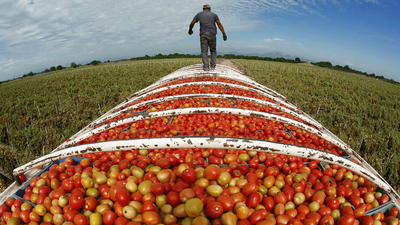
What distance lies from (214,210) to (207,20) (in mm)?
7883

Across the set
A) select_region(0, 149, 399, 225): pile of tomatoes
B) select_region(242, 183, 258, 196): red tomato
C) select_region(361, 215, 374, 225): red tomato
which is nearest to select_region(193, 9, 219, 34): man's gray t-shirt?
select_region(0, 149, 399, 225): pile of tomatoes

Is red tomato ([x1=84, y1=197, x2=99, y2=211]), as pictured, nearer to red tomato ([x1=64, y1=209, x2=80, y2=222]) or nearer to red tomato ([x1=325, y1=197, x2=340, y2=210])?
red tomato ([x1=64, y1=209, x2=80, y2=222])

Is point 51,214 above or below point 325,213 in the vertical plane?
above

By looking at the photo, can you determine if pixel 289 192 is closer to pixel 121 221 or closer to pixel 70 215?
pixel 121 221

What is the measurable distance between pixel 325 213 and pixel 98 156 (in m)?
2.80

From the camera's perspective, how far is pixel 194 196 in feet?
5.33

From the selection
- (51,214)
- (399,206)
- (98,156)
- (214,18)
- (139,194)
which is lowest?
(399,206)

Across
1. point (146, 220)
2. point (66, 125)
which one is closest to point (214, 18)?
point (66, 125)

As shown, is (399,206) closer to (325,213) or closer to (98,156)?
(325,213)

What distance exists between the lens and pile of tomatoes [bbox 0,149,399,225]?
1562mm

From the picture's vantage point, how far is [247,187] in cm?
181

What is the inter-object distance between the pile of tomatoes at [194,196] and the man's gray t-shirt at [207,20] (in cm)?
698

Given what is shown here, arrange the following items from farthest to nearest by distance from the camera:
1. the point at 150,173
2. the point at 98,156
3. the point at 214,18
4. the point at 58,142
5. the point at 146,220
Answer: the point at 214,18
the point at 58,142
the point at 98,156
the point at 150,173
the point at 146,220

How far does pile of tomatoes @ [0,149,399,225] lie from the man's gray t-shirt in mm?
6980
